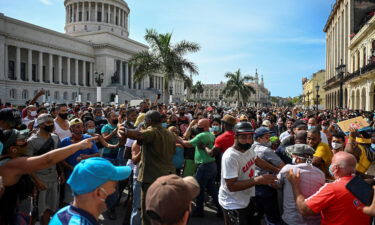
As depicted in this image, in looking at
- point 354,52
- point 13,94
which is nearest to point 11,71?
point 13,94

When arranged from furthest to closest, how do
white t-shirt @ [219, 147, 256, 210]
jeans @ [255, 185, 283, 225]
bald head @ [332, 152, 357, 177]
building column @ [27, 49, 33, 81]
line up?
building column @ [27, 49, 33, 81], jeans @ [255, 185, 283, 225], white t-shirt @ [219, 147, 256, 210], bald head @ [332, 152, 357, 177]

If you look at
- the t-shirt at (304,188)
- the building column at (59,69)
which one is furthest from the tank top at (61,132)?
the building column at (59,69)

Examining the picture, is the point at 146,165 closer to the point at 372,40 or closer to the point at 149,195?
the point at 149,195

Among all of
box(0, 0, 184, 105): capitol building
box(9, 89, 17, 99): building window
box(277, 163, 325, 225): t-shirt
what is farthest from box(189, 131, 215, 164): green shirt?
box(9, 89, 17, 99): building window

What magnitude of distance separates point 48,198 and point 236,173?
3.08 m

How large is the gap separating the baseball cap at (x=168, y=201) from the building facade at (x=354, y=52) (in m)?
23.7

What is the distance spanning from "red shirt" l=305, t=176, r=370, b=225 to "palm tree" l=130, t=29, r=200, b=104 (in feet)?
63.4

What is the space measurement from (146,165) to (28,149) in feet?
6.00

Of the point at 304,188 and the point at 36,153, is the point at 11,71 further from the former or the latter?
the point at 304,188

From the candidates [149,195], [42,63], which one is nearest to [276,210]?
[149,195]

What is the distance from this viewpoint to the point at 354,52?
115ft

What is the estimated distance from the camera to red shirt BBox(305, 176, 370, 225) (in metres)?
2.70

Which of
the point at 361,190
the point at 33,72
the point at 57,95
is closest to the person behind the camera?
the point at 361,190

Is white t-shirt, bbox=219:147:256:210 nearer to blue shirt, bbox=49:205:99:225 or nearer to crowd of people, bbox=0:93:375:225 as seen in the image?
crowd of people, bbox=0:93:375:225
